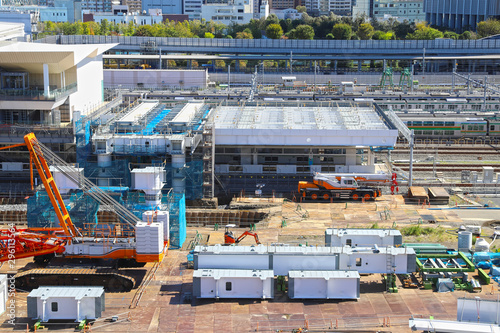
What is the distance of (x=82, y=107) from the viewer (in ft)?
143

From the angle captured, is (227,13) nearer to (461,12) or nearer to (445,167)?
(461,12)

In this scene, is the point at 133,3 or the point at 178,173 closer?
the point at 178,173

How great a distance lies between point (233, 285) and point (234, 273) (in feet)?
1.27

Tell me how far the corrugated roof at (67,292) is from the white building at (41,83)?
17.6m

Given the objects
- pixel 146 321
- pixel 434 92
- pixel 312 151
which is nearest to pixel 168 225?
pixel 146 321

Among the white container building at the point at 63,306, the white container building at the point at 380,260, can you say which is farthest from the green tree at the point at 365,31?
the white container building at the point at 63,306

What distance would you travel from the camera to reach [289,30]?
11356 centimetres

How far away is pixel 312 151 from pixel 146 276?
1649 centimetres

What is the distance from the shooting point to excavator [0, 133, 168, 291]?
25750mm

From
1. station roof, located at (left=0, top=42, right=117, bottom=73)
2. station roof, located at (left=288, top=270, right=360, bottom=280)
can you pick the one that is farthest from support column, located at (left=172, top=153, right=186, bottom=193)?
station roof, located at (left=288, top=270, right=360, bottom=280)

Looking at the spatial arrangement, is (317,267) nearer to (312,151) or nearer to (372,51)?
(312,151)

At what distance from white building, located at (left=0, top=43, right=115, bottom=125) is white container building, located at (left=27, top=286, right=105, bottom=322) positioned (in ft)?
59.5

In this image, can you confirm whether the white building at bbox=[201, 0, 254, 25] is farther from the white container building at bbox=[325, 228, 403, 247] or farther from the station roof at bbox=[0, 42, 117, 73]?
the white container building at bbox=[325, 228, 403, 247]

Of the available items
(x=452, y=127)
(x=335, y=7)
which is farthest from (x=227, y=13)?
(x=452, y=127)
